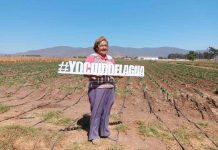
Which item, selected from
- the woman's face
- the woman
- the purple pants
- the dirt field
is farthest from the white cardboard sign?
the dirt field

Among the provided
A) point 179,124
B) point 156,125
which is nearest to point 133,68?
point 156,125

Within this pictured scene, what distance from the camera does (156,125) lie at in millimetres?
8203

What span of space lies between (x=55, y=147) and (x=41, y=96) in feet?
25.1

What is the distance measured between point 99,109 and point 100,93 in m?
0.32

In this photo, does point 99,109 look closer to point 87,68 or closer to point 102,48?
point 87,68

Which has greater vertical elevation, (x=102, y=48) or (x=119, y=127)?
(x=102, y=48)

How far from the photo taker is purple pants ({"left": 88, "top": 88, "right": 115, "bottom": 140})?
6.47 metres

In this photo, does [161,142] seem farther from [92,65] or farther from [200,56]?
[200,56]

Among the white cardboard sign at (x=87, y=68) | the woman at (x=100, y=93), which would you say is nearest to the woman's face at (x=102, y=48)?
the woman at (x=100, y=93)

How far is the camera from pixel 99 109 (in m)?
6.56

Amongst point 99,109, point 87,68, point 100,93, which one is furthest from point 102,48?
point 99,109

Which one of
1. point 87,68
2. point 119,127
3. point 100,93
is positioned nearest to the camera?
point 87,68

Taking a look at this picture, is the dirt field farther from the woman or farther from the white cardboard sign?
the white cardboard sign

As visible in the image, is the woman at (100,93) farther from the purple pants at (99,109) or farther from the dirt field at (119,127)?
the dirt field at (119,127)
